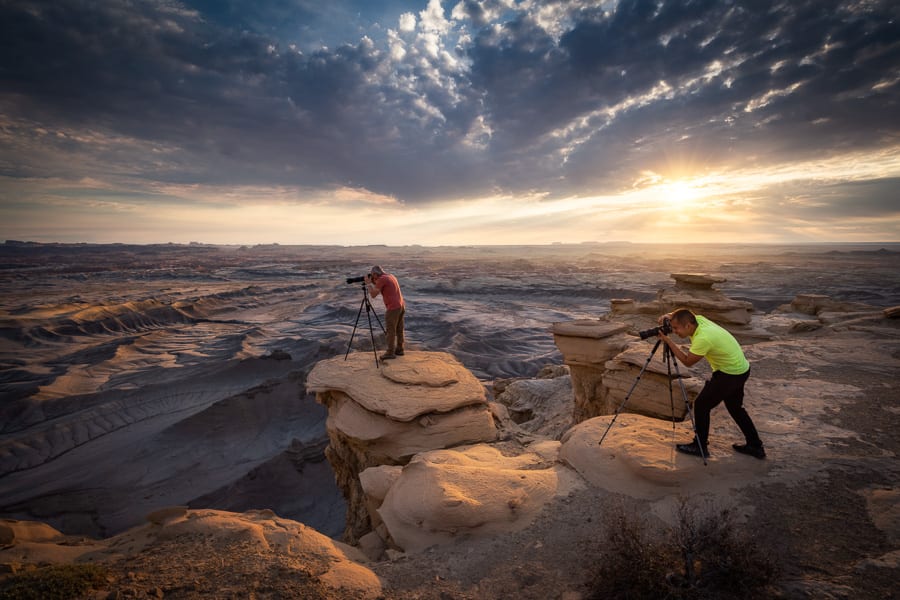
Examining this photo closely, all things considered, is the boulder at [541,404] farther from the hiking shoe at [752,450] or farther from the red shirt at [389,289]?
the red shirt at [389,289]

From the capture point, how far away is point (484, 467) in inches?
218

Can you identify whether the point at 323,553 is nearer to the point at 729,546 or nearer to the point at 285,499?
the point at 729,546

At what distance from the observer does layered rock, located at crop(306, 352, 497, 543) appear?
6.94 metres

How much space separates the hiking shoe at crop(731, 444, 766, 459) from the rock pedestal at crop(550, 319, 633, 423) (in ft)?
16.3

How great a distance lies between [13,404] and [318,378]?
55.0ft

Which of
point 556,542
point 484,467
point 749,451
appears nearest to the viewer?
point 556,542

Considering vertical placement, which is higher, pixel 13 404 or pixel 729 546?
pixel 729 546

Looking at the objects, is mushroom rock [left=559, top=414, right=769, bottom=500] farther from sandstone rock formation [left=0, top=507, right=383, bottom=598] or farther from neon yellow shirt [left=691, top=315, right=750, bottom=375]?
sandstone rock formation [left=0, top=507, right=383, bottom=598]

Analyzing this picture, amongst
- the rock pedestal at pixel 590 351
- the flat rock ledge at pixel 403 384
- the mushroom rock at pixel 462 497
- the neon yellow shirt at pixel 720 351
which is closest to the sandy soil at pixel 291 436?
the mushroom rock at pixel 462 497

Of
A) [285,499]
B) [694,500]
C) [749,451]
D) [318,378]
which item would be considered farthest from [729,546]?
[285,499]

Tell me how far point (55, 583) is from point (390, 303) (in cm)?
597

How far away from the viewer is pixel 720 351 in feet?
14.4

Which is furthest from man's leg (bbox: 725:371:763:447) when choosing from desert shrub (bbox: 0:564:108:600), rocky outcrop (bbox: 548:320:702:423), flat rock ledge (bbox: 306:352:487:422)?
desert shrub (bbox: 0:564:108:600)

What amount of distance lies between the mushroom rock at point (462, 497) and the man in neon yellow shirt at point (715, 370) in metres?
1.90
